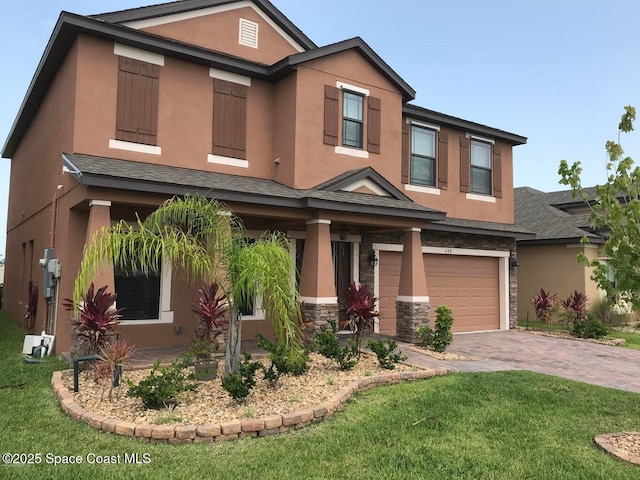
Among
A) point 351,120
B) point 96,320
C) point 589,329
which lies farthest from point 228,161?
point 589,329

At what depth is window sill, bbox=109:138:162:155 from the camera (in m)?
10.0

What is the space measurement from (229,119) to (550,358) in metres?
9.10

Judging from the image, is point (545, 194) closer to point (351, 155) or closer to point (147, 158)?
point (351, 155)

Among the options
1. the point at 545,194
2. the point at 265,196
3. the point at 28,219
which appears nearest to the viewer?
the point at 265,196

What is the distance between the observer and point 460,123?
1489 cm

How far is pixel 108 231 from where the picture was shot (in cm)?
629

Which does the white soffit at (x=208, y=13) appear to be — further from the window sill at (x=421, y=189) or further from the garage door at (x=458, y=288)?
the garage door at (x=458, y=288)

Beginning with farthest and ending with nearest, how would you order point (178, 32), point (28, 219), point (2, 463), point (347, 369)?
point (28, 219) < point (178, 32) < point (347, 369) < point (2, 463)

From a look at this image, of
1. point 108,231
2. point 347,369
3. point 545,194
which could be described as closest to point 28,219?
point 108,231

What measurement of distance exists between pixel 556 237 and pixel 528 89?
5.64 metres

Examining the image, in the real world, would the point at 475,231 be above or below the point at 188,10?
below

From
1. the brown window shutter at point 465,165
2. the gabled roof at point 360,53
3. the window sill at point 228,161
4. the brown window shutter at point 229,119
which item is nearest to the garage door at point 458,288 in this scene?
the brown window shutter at point 465,165

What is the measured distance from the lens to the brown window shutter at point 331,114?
38.5 ft

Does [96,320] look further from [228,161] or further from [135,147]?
[228,161]
